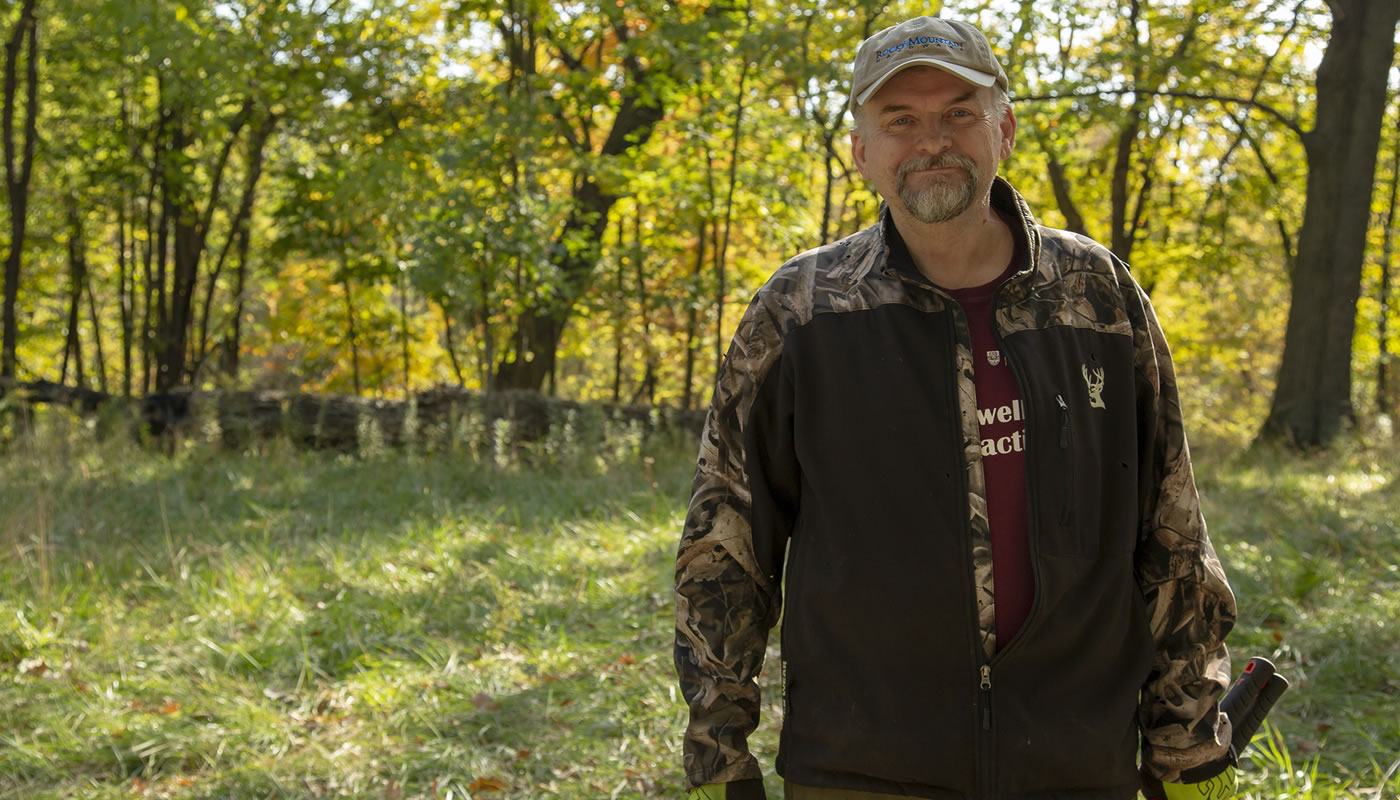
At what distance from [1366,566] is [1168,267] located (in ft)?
42.7

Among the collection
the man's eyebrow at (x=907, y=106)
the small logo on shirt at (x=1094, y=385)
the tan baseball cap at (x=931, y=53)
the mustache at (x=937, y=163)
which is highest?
the tan baseball cap at (x=931, y=53)

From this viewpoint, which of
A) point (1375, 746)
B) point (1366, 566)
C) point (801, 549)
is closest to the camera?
point (801, 549)

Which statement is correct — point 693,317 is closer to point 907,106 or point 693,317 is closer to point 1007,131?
point 1007,131

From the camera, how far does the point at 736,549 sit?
2150mm

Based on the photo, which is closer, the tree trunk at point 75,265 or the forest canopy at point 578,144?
the forest canopy at point 578,144

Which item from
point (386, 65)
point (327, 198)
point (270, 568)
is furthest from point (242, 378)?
point (270, 568)

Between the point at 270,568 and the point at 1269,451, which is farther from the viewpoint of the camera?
the point at 1269,451

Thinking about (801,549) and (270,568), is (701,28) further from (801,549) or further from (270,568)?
(801,549)

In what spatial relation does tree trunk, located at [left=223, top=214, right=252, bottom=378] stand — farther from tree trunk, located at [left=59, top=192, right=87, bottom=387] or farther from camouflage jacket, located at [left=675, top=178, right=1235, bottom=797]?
camouflage jacket, located at [left=675, top=178, right=1235, bottom=797]

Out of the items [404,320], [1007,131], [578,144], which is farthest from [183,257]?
[1007,131]

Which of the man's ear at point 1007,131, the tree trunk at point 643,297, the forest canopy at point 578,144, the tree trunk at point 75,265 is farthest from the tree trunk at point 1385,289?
the tree trunk at point 75,265

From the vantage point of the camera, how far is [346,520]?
24.0ft

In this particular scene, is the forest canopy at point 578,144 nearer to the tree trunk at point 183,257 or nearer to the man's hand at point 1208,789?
the tree trunk at point 183,257

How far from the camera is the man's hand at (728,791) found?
2076 mm
